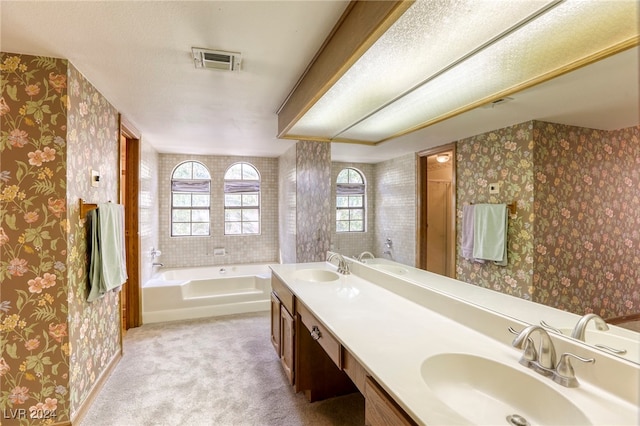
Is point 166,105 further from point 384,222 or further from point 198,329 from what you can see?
point 198,329

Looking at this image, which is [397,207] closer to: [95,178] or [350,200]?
[350,200]

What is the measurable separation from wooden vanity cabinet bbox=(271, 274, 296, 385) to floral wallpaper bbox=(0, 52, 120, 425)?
1309 mm

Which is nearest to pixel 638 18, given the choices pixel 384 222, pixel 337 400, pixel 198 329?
pixel 384 222

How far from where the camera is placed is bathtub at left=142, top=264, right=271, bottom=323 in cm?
340

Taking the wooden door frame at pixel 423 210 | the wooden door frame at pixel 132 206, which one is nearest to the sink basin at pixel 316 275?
the wooden door frame at pixel 423 210

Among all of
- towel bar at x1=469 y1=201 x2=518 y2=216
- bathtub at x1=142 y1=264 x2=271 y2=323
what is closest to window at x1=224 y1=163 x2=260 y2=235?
bathtub at x1=142 y1=264 x2=271 y2=323

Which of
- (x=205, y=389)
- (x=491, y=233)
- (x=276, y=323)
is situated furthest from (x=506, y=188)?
(x=205, y=389)

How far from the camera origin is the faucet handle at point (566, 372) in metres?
0.85

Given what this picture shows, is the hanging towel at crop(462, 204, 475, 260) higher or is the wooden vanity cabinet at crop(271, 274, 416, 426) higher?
the hanging towel at crop(462, 204, 475, 260)

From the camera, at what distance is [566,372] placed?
87cm

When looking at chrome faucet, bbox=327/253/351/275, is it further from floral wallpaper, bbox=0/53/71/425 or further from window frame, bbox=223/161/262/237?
window frame, bbox=223/161/262/237

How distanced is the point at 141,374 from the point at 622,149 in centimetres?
318

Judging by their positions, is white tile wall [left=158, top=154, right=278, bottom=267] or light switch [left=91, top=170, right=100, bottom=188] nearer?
light switch [left=91, top=170, right=100, bottom=188]

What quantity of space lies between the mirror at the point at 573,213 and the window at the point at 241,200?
3881 mm
